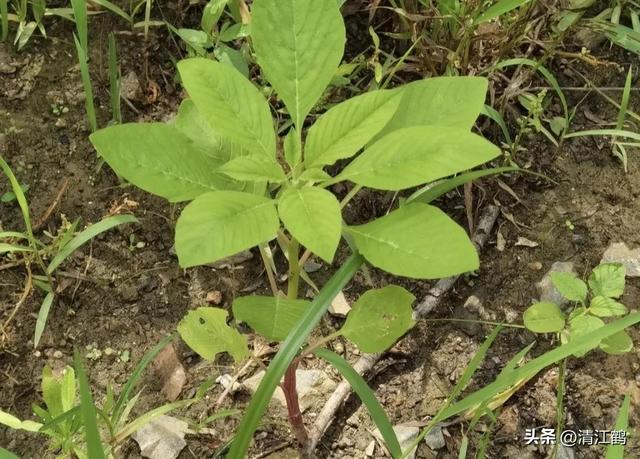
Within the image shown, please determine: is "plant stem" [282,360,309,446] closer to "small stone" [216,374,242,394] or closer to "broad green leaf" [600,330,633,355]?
"small stone" [216,374,242,394]

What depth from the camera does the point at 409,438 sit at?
5.62 feet

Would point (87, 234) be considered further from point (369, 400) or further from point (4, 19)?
point (369, 400)

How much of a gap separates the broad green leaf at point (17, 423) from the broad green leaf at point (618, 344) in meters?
1.37

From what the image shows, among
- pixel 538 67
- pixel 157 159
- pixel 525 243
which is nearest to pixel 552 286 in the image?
pixel 525 243

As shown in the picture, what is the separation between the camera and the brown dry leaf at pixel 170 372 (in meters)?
1.77

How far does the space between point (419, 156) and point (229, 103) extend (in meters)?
0.36

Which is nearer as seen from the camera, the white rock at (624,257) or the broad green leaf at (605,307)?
the broad green leaf at (605,307)

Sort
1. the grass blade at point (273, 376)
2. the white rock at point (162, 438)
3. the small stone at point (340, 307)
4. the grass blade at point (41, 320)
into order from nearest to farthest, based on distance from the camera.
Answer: the grass blade at point (273, 376)
the white rock at point (162, 438)
the grass blade at point (41, 320)
the small stone at point (340, 307)

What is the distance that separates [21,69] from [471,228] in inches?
57.0

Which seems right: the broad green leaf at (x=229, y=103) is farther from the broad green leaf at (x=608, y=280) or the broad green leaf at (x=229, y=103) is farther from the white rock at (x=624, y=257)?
the white rock at (x=624, y=257)

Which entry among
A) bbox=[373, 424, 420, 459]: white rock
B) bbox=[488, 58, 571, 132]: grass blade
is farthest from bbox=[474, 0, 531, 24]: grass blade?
bbox=[373, 424, 420, 459]: white rock

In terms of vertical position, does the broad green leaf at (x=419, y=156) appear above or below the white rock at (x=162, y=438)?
above

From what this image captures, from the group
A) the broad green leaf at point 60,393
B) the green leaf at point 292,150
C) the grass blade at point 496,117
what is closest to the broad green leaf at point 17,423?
the broad green leaf at point 60,393

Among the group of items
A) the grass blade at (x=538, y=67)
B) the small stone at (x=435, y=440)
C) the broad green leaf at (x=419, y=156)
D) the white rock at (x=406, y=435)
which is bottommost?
the small stone at (x=435, y=440)
